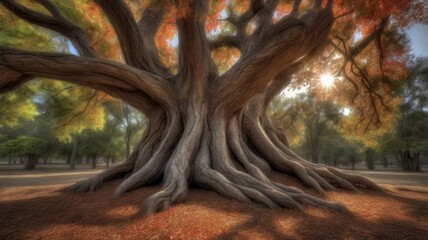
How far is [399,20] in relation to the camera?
594 cm

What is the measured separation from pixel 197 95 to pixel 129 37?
8.96ft

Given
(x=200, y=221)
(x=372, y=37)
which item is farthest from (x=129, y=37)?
(x=372, y=37)

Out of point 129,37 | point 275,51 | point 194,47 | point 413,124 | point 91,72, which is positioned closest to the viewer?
point 275,51

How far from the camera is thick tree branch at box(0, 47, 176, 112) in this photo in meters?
4.33

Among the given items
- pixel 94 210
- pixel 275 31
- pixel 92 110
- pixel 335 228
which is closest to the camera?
pixel 335 228

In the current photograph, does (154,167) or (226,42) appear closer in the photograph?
(154,167)

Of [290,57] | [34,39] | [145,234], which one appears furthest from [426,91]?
[34,39]

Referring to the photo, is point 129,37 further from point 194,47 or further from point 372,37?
point 372,37

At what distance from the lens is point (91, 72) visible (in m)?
5.02

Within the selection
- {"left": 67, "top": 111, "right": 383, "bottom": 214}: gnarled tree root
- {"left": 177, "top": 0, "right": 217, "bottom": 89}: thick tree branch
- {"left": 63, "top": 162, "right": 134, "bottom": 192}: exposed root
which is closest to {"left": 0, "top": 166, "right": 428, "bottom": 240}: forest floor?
{"left": 67, "top": 111, "right": 383, "bottom": 214}: gnarled tree root

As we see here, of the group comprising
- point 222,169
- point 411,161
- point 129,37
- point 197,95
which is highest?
point 129,37

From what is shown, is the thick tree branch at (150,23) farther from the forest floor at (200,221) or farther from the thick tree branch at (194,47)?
the forest floor at (200,221)

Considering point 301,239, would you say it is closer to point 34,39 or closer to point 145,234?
point 145,234

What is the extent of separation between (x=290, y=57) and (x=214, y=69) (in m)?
2.60
